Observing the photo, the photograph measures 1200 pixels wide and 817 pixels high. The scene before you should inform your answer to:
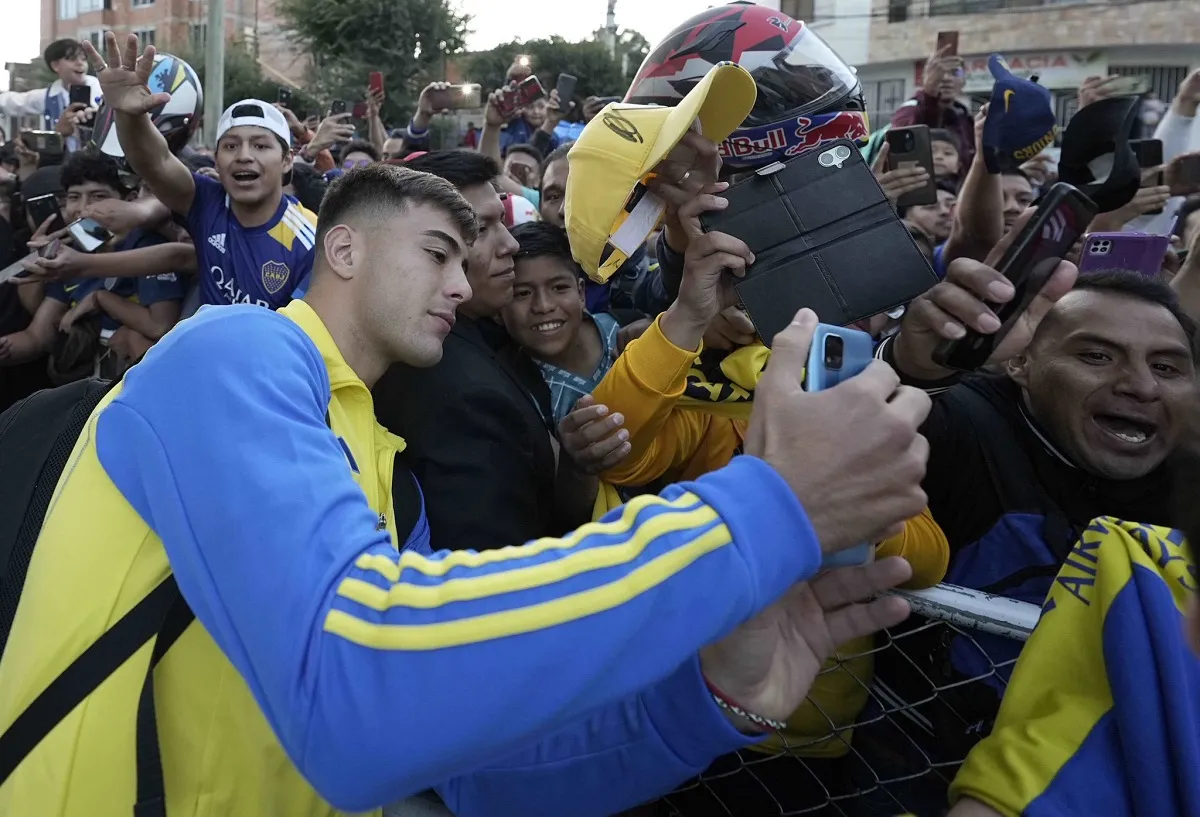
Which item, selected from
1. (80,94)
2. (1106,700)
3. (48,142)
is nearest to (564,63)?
(80,94)

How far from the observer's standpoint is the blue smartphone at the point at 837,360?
47.3 inches

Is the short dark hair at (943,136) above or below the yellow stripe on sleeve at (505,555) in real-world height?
above

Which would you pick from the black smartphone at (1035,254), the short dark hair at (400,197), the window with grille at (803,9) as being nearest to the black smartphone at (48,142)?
the short dark hair at (400,197)

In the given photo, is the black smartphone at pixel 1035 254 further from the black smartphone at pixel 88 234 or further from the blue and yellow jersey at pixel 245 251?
the black smartphone at pixel 88 234

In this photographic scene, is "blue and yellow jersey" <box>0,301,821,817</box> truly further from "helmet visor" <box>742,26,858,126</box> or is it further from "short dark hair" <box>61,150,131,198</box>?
"short dark hair" <box>61,150,131,198</box>

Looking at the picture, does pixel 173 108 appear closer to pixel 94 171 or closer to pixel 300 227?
pixel 94 171

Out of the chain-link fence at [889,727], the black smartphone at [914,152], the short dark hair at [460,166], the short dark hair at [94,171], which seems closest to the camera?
the chain-link fence at [889,727]

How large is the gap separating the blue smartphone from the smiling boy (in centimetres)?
190

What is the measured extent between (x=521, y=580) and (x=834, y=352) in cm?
50

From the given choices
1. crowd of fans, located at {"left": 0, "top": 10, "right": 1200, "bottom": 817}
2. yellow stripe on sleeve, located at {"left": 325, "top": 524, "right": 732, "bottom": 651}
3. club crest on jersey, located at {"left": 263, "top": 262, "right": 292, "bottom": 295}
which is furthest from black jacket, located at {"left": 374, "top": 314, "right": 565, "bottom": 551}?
club crest on jersey, located at {"left": 263, "top": 262, "right": 292, "bottom": 295}

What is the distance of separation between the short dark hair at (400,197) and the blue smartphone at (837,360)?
110cm

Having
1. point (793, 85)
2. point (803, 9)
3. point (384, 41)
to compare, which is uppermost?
point (803, 9)

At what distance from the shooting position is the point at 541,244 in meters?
3.28

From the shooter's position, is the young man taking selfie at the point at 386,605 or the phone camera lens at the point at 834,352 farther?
the phone camera lens at the point at 834,352
